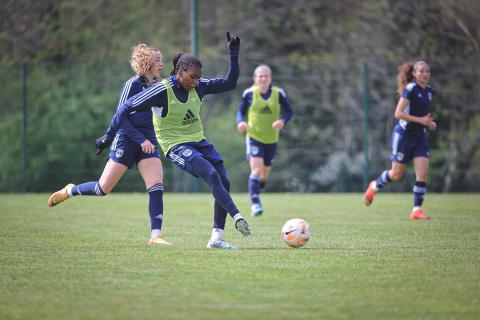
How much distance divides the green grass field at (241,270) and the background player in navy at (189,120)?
0.54m

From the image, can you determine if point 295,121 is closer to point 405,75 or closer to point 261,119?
point 261,119

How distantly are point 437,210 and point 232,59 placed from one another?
7034 millimetres

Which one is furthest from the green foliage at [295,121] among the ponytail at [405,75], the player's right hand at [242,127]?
the ponytail at [405,75]

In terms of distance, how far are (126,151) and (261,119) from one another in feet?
18.9

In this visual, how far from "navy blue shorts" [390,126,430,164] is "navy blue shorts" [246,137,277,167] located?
230 cm

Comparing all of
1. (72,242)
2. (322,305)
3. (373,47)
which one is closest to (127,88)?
(72,242)

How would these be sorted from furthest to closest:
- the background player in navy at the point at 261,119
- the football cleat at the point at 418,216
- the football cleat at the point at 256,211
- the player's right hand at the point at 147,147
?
1. the background player in navy at the point at 261,119
2. the football cleat at the point at 256,211
3. the football cleat at the point at 418,216
4. the player's right hand at the point at 147,147

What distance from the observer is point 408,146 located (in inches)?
527

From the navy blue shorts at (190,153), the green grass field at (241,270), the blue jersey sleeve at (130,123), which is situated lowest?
the green grass field at (241,270)

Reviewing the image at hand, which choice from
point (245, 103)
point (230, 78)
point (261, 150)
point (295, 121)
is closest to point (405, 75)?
point (261, 150)

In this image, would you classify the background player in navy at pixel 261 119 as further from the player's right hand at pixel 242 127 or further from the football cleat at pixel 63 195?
the football cleat at pixel 63 195

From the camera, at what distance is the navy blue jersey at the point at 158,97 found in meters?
8.89

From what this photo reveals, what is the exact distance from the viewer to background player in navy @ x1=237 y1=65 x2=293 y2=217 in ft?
48.4

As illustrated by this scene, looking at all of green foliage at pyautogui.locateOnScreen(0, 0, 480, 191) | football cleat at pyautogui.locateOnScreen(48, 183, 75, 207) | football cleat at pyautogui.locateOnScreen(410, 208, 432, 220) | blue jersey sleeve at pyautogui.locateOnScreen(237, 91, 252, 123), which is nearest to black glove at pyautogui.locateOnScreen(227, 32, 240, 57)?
football cleat at pyautogui.locateOnScreen(48, 183, 75, 207)
